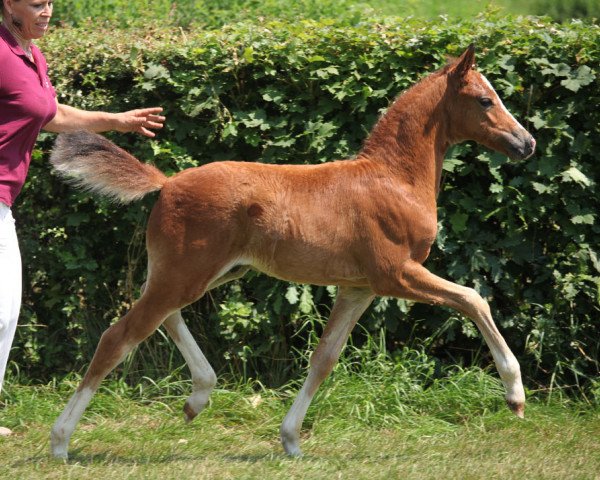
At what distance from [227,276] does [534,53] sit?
259cm

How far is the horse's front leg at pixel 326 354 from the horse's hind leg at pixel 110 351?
94cm

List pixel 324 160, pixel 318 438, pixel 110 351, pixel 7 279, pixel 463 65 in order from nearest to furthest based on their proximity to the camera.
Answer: pixel 7 279 → pixel 110 351 → pixel 463 65 → pixel 318 438 → pixel 324 160

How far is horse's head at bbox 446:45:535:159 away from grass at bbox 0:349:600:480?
172 centimetres

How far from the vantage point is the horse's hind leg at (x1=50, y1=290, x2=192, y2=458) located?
5.25m

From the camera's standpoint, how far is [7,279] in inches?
183

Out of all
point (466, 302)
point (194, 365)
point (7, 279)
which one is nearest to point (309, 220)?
point (466, 302)

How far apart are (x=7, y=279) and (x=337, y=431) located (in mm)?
2377

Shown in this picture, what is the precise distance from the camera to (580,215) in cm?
650

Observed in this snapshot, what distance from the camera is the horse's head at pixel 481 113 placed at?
558cm

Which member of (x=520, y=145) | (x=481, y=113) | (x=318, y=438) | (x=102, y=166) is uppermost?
(x=481, y=113)

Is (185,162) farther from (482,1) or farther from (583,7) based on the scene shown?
(583,7)

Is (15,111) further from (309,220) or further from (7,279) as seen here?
(309,220)

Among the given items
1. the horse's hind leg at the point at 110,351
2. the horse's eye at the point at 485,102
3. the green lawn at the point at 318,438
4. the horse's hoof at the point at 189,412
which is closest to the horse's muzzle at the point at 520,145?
the horse's eye at the point at 485,102

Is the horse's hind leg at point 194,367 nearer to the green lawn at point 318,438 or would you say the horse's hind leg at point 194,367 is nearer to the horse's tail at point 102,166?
the green lawn at point 318,438
